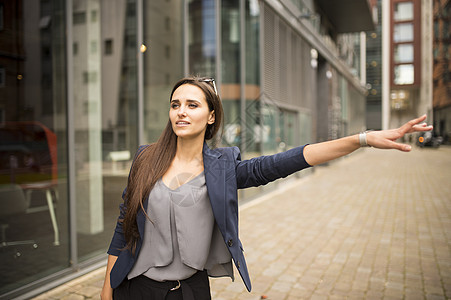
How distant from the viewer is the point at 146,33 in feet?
20.5

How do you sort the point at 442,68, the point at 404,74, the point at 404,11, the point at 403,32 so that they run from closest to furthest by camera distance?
the point at 442,68 → the point at 404,11 → the point at 403,32 → the point at 404,74

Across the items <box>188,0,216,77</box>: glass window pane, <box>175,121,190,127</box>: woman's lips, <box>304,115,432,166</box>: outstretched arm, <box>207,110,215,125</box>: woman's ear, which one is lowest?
<box>304,115,432,166</box>: outstretched arm

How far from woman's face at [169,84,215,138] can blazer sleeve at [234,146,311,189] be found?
263 millimetres

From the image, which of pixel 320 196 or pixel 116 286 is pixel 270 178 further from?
pixel 320 196

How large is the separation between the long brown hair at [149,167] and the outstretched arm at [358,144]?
57 cm

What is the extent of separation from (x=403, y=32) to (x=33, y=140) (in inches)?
2819

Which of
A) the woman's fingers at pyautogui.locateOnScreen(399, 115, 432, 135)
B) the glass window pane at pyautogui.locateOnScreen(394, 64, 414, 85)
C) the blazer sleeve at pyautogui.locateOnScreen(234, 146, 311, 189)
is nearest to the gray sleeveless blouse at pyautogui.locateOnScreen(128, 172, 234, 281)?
the blazer sleeve at pyautogui.locateOnScreen(234, 146, 311, 189)

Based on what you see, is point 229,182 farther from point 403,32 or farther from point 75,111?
point 403,32

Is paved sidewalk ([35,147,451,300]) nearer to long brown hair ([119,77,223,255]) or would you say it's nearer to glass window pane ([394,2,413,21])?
long brown hair ([119,77,223,255])

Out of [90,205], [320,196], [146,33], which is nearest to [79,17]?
[146,33]

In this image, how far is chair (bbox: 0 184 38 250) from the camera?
4.40 meters

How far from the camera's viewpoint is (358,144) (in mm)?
1688

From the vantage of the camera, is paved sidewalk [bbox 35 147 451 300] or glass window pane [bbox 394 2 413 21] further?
glass window pane [bbox 394 2 413 21]

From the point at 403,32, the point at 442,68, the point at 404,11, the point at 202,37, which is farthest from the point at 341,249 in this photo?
the point at 403,32
